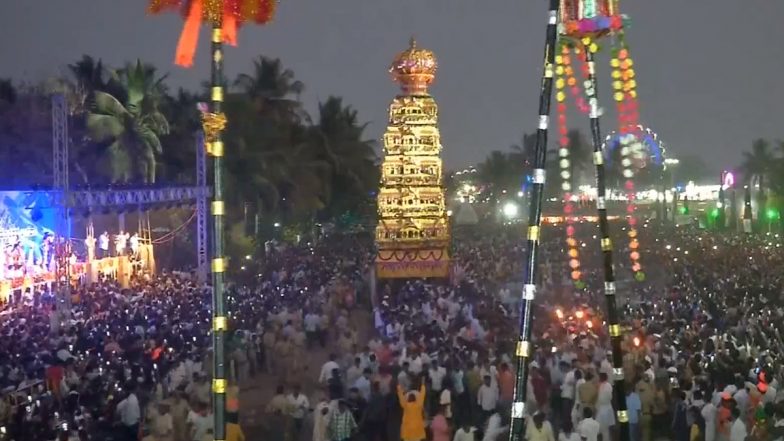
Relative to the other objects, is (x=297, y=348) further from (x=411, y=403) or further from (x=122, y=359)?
(x=411, y=403)

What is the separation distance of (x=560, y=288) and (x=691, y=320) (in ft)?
25.1

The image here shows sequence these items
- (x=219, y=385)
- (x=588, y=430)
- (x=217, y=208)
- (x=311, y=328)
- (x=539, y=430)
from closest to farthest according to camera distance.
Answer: (x=219, y=385) < (x=217, y=208) < (x=539, y=430) < (x=588, y=430) < (x=311, y=328)

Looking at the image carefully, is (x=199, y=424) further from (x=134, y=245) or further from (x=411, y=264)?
(x=134, y=245)

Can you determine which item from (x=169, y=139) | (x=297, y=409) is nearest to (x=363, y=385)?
(x=297, y=409)

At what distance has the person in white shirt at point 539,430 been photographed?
892 centimetres

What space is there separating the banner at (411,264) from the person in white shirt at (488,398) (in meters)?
15.9

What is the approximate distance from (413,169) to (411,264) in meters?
3.35

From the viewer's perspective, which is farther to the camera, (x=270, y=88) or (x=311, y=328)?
(x=270, y=88)

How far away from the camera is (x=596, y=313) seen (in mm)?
18562

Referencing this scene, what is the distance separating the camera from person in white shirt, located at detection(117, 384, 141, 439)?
10758 millimetres

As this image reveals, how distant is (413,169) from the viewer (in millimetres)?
29062

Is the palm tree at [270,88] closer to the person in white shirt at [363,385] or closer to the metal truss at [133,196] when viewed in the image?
the metal truss at [133,196]


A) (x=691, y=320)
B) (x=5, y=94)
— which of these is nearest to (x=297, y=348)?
(x=691, y=320)

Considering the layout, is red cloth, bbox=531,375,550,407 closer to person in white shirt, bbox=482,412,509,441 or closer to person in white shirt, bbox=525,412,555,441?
person in white shirt, bbox=482,412,509,441
